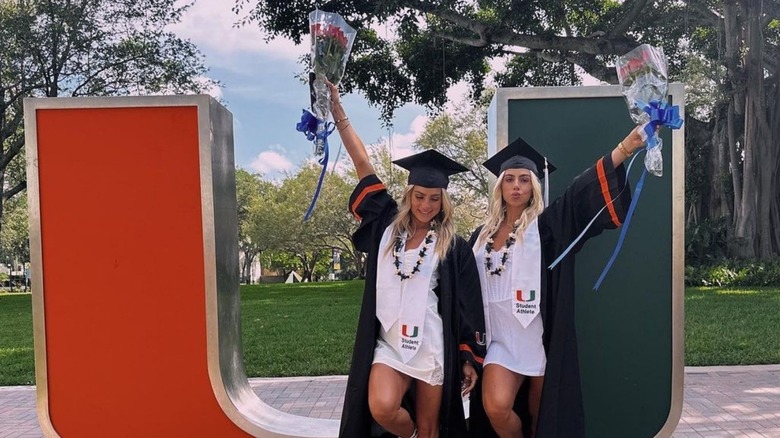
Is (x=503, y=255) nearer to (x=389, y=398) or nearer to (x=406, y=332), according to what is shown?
(x=406, y=332)

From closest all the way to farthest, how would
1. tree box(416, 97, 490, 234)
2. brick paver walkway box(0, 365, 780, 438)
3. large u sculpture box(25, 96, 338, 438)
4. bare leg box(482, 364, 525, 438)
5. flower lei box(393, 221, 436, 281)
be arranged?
bare leg box(482, 364, 525, 438) → flower lei box(393, 221, 436, 281) → large u sculpture box(25, 96, 338, 438) → brick paver walkway box(0, 365, 780, 438) → tree box(416, 97, 490, 234)

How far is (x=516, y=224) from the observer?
9.82 feet

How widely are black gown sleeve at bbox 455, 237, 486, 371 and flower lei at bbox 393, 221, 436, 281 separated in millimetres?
203

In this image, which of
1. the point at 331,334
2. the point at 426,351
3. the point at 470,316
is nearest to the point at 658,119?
the point at 470,316

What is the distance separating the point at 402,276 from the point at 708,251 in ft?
52.8

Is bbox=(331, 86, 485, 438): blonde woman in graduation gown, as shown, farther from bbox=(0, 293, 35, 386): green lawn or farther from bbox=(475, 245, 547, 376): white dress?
bbox=(0, 293, 35, 386): green lawn

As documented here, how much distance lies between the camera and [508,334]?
296 centimetres

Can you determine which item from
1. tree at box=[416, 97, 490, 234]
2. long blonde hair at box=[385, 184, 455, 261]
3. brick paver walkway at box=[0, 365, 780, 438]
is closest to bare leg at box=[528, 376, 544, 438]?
long blonde hair at box=[385, 184, 455, 261]

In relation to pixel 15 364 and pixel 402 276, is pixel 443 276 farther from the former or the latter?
pixel 15 364

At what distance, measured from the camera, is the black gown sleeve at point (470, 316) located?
9.71 ft

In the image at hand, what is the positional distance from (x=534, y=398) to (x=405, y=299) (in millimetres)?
823

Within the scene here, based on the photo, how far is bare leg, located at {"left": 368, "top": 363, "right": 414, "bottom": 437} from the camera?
2879 millimetres

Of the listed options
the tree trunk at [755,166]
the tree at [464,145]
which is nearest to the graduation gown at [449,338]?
the tree trunk at [755,166]

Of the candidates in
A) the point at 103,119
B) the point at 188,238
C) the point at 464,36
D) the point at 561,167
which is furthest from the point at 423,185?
the point at 464,36
